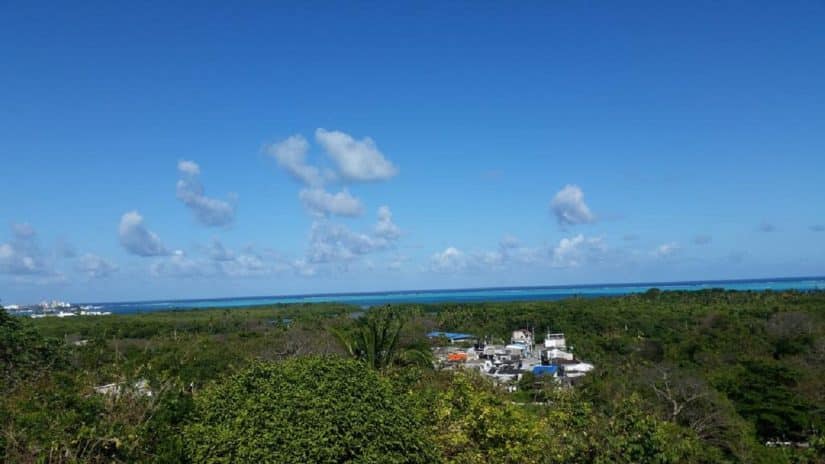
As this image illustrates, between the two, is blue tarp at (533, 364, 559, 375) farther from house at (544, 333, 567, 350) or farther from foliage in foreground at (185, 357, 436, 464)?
foliage in foreground at (185, 357, 436, 464)

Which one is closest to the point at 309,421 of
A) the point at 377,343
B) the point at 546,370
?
the point at 377,343

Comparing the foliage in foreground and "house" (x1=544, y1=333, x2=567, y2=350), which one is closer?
the foliage in foreground

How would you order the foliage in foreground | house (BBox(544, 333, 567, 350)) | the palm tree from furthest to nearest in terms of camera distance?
house (BBox(544, 333, 567, 350))
the palm tree
the foliage in foreground

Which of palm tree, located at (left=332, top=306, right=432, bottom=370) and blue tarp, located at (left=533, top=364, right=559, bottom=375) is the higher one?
palm tree, located at (left=332, top=306, right=432, bottom=370)

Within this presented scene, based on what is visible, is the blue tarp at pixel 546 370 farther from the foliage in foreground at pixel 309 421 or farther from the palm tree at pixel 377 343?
the foliage in foreground at pixel 309 421

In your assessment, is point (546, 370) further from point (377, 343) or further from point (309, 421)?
point (309, 421)

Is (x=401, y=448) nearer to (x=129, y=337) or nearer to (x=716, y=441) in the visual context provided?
(x=716, y=441)

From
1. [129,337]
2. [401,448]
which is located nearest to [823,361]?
[401,448]

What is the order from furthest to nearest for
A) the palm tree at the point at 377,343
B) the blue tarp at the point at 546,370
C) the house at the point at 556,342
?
the house at the point at 556,342 < the blue tarp at the point at 546,370 < the palm tree at the point at 377,343

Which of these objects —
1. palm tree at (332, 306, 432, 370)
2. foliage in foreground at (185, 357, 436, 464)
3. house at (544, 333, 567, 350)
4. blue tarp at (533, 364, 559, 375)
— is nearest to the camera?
foliage in foreground at (185, 357, 436, 464)

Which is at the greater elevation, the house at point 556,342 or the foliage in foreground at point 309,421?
the foliage in foreground at point 309,421

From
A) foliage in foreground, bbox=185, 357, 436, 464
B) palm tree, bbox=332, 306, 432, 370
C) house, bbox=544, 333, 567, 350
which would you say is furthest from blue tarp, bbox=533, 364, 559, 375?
foliage in foreground, bbox=185, 357, 436, 464

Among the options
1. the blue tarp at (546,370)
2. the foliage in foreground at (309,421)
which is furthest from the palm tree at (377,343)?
the blue tarp at (546,370)
